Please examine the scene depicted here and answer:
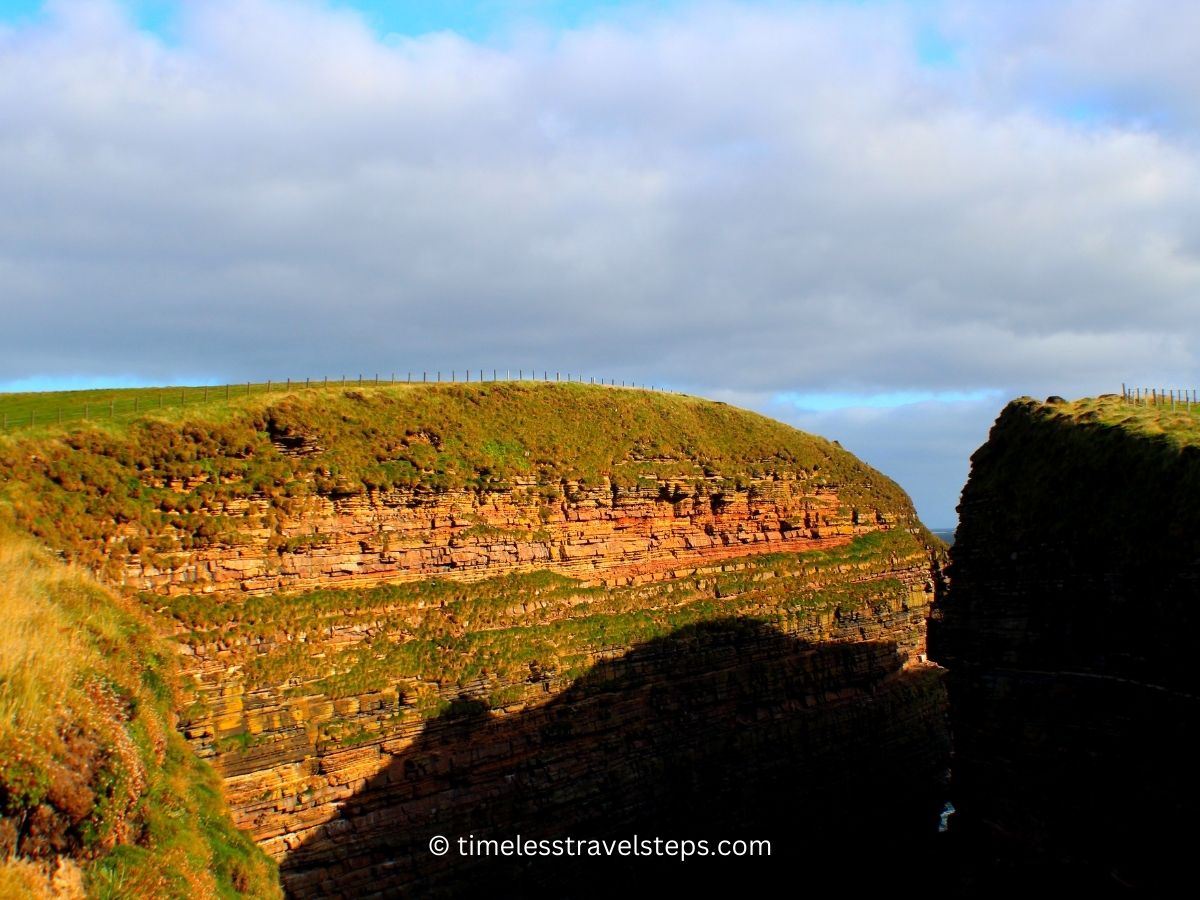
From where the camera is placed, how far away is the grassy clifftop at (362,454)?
83.3 feet

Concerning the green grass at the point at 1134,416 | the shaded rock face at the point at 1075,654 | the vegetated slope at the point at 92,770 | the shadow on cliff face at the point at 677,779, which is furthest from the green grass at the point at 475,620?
the green grass at the point at 1134,416

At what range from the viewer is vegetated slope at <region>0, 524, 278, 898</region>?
10625mm

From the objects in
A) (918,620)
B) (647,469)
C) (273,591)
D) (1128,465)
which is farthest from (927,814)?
(273,591)

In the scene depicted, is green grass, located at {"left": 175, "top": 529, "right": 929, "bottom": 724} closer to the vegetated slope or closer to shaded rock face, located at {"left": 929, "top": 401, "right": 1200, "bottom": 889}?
the vegetated slope

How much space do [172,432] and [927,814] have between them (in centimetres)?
4117

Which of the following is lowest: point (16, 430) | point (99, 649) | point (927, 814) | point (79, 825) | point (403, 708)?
point (927, 814)

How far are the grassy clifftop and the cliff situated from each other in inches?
4.6

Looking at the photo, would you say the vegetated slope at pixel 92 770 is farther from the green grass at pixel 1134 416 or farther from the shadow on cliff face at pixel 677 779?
the green grass at pixel 1134 416

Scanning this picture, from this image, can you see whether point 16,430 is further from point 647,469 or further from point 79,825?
point 647,469

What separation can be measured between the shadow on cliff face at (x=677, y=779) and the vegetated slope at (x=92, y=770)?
271 inches

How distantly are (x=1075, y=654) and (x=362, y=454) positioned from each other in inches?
1002

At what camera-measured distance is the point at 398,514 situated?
32.0 metres

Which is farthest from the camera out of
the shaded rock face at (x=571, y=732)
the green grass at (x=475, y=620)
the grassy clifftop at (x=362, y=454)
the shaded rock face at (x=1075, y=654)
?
the green grass at (x=475, y=620)

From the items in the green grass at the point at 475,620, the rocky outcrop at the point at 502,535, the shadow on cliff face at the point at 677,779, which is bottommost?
the shadow on cliff face at the point at 677,779
